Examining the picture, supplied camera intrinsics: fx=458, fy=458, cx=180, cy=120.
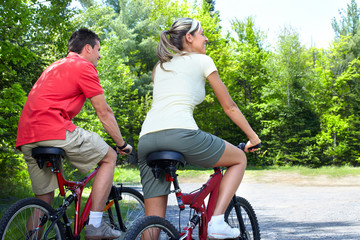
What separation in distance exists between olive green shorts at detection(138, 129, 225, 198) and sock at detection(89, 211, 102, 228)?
572 millimetres

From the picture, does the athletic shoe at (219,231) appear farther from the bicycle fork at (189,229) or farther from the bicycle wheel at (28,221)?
the bicycle wheel at (28,221)

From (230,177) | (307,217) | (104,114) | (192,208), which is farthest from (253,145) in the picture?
(307,217)

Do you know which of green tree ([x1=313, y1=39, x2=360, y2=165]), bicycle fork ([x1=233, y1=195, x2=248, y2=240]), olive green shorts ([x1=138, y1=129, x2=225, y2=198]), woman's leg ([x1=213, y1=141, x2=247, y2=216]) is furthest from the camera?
Result: green tree ([x1=313, y1=39, x2=360, y2=165])

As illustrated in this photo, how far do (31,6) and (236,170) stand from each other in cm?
720

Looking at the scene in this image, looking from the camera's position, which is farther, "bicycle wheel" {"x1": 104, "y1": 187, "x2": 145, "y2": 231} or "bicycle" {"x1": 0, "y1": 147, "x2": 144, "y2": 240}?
"bicycle wheel" {"x1": 104, "y1": 187, "x2": 145, "y2": 231}

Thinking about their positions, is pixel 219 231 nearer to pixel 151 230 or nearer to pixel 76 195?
pixel 151 230

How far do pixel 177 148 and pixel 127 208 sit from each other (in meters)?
1.57

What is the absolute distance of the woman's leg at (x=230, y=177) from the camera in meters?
3.06

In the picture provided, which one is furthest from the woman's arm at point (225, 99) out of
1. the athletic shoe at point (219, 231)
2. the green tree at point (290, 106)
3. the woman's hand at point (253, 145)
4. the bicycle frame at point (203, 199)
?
the green tree at point (290, 106)

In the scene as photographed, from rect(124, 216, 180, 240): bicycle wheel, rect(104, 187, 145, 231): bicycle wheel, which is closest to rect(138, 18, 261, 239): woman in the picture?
rect(124, 216, 180, 240): bicycle wheel

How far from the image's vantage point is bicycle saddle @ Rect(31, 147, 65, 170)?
3.12 metres

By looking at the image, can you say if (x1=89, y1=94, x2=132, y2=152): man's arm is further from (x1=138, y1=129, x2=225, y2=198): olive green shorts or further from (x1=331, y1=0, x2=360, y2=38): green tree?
(x1=331, y1=0, x2=360, y2=38): green tree

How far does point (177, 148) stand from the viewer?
2.76 metres

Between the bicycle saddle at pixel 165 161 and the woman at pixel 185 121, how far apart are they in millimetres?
49
